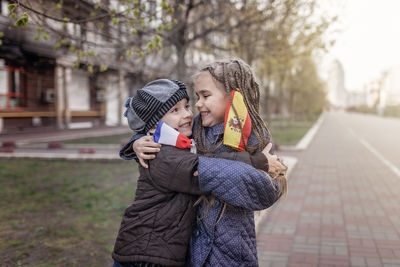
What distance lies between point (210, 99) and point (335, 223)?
4014mm

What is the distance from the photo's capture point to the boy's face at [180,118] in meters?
1.77

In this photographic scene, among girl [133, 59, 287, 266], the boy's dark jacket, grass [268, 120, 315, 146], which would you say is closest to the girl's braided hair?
girl [133, 59, 287, 266]

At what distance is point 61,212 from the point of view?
509 centimetres

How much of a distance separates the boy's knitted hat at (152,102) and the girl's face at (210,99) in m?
0.10

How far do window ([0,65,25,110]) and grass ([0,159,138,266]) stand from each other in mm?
8548

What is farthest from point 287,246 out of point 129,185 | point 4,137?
Result: point 4,137

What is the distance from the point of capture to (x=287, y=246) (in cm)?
418

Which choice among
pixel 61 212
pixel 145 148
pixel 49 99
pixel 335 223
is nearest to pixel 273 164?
pixel 145 148

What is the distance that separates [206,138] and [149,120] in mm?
314

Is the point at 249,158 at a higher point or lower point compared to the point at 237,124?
lower

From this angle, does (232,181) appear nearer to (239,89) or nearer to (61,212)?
(239,89)

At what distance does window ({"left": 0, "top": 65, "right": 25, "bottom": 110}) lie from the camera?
15882mm

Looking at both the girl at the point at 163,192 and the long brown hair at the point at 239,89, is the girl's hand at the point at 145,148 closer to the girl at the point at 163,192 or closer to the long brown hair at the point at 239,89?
the girl at the point at 163,192

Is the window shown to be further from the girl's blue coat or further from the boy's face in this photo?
the girl's blue coat
